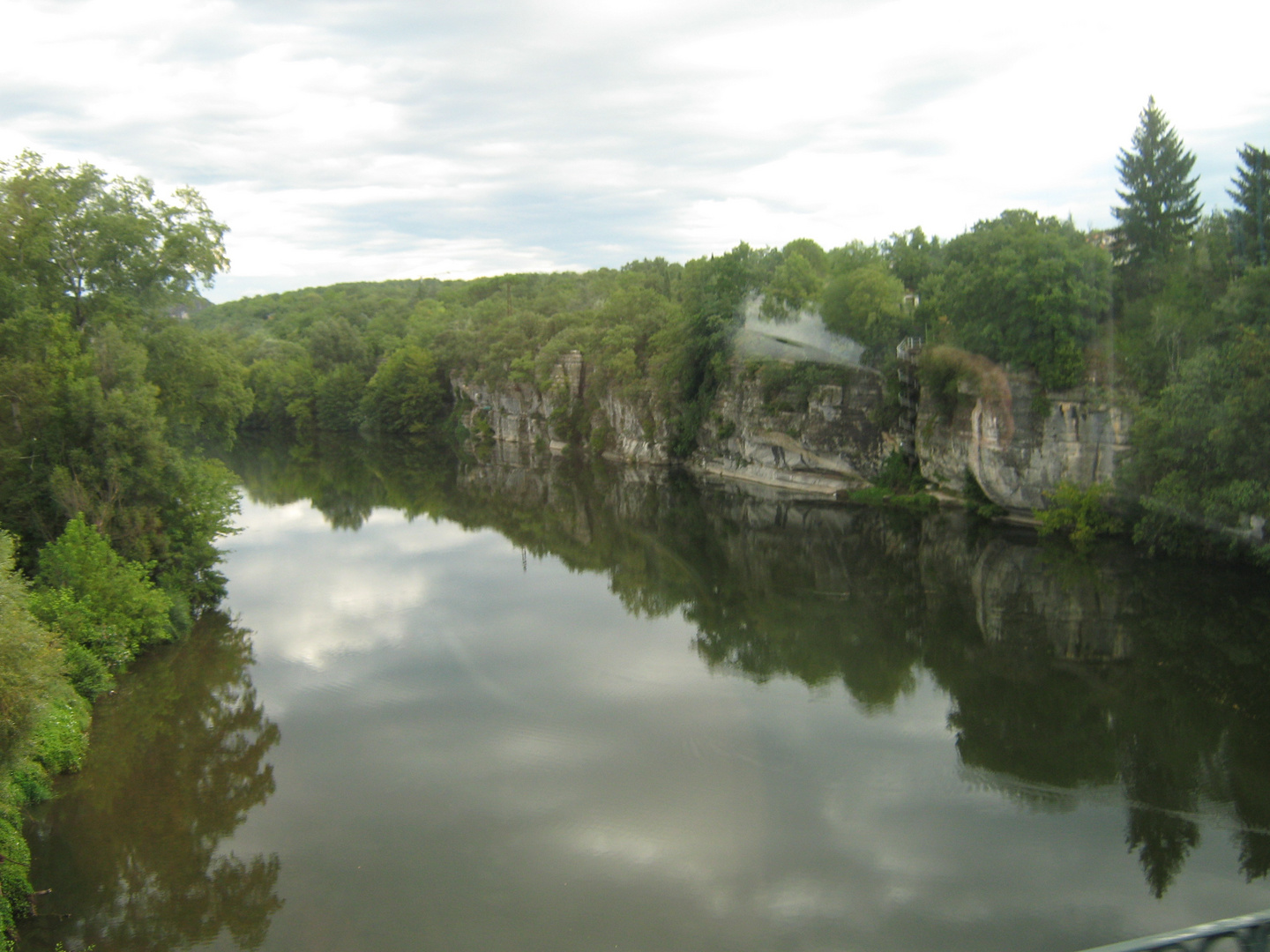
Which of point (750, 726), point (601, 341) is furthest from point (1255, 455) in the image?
point (601, 341)

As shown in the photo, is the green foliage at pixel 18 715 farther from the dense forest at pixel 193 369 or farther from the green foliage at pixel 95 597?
the green foliage at pixel 95 597

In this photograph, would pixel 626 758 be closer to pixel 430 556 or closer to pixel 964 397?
pixel 430 556

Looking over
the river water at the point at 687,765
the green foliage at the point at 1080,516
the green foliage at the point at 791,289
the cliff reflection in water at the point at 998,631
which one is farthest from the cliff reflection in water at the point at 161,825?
the green foliage at the point at 791,289

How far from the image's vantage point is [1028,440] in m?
29.4

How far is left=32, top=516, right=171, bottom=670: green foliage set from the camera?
53.7ft

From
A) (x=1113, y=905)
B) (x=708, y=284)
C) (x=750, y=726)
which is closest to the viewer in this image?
(x=1113, y=905)

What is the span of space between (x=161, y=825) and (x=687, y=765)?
310 inches

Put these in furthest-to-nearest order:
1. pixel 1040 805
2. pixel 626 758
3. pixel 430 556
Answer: pixel 430 556 < pixel 626 758 < pixel 1040 805

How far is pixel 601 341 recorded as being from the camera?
2183 inches

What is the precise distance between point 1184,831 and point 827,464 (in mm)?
26956

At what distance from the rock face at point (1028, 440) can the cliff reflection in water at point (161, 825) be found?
2432 cm

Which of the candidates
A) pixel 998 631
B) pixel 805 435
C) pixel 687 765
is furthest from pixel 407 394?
pixel 687 765

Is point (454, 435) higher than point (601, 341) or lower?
lower

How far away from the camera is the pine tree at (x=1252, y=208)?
82.3 feet
